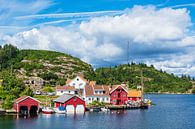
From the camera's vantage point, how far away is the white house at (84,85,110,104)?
10581 cm

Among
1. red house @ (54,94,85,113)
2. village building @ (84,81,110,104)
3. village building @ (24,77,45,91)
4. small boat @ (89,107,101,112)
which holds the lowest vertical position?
small boat @ (89,107,101,112)

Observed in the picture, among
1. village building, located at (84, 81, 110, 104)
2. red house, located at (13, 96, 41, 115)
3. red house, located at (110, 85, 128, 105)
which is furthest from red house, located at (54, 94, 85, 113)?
red house, located at (110, 85, 128, 105)

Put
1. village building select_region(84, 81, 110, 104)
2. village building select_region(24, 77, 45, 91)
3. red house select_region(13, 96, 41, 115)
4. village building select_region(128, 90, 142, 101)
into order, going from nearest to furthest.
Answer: red house select_region(13, 96, 41, 115) < village building select_region(84, 81, 110, 104) < village building select_region(128, 90, 142, 101) < village building select_region(24, 77, 45, 91)

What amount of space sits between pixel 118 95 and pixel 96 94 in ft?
23.2

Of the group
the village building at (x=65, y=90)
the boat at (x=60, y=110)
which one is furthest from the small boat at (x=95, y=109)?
the village building at (x=65, y=90)

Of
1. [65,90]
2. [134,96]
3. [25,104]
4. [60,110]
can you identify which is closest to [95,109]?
[60,110]

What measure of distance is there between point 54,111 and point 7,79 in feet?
64.8

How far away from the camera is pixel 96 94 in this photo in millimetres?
106562

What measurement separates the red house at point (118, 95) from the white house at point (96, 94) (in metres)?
1.53

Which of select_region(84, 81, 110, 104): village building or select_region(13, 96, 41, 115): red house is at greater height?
select_region(84, 81, 110, 104): village building

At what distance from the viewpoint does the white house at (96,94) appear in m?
106

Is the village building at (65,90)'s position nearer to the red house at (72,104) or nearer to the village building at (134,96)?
the village building at (134,96)

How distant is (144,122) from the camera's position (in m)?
72.6

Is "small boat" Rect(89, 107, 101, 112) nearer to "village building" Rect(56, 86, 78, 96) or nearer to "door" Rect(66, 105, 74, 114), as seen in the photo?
"door" Rect(66, 105, 74, 114)
